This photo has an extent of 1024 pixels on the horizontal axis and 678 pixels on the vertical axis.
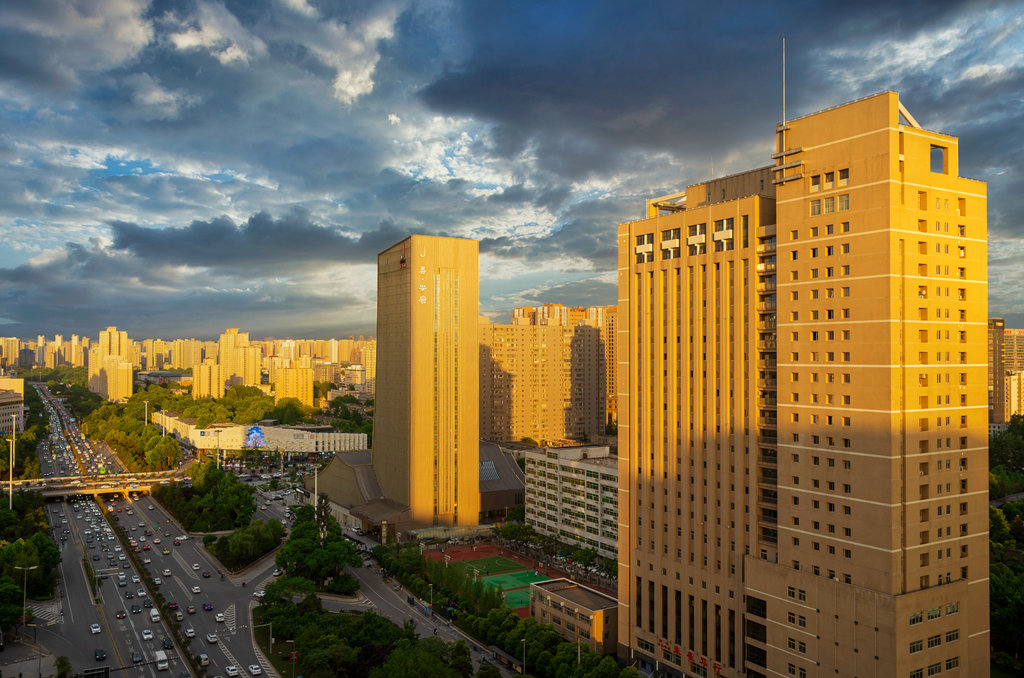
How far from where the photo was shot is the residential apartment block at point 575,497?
60.2 metres

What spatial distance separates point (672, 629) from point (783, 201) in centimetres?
2208

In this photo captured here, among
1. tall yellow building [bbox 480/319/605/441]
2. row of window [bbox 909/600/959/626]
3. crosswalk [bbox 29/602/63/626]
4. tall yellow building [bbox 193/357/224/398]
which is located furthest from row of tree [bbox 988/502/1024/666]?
tall yellow building [bbox 193/357/224/398]

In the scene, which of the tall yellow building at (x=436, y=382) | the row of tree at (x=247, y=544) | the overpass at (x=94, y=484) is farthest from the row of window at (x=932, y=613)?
the overpass at (x=94, y=484)

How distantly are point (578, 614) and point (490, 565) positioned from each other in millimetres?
20755

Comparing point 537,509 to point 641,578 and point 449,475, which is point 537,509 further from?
point 641,578

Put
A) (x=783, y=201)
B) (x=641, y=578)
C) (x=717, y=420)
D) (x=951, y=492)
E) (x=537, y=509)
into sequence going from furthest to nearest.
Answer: (x=537, y=509)
(x=641, y=578)
(x=717, y=420)
(x=783, y=201)
(x=951, y=492)

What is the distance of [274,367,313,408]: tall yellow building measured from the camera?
575 ft

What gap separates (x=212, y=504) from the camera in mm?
75625

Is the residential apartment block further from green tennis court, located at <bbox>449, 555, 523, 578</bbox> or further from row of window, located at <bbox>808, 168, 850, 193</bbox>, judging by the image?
row of window, located at <bbox>808, 168, 850, 193</bbox>

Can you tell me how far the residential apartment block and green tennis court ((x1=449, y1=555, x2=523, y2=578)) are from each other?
17.0ft

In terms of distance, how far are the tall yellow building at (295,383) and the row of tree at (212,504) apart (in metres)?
92.8

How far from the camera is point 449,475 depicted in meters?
70.4

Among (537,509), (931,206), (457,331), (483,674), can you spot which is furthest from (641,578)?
(457,331)

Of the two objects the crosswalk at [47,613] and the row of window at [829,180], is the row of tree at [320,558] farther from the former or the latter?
the row of window at [829,180]
